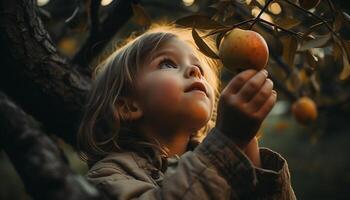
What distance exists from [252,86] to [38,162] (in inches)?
17.7

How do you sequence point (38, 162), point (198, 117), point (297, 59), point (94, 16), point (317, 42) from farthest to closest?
point (297, 59), point (94, 16), point (198, 117), point (317, 42), point (38, 162)

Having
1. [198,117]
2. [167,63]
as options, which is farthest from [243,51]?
[167,63]

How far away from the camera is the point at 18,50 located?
1369 mm

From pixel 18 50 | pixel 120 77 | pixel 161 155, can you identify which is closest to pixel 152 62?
pixel 120 77

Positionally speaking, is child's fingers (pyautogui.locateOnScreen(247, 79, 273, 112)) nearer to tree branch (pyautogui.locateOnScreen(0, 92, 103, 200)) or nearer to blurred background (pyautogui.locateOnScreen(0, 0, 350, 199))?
blurred background (pyautogui.locateOnScreen(0, 0, 350, 199))

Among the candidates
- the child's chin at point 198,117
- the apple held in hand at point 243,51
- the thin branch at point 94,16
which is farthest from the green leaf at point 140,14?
the apple held in hand at point 243,51

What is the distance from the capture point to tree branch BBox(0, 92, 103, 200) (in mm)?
735

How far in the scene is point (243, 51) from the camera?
0.99 m

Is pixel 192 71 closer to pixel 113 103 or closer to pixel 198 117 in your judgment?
pixel 198 117

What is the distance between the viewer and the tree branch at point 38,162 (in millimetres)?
735

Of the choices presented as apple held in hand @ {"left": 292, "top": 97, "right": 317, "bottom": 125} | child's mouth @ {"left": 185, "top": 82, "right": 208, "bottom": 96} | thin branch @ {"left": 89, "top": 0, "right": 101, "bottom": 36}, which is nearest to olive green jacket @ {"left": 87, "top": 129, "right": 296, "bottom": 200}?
child's mouth @ {"left": 185, "top": 82, "right": 208, "bottom": 96}

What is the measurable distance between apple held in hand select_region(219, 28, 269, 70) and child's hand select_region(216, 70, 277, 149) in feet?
0.06

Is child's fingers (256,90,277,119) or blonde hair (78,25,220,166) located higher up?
child's fingers (256,90,277,119)

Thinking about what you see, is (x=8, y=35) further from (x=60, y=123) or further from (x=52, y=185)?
(x=52, y=185)
